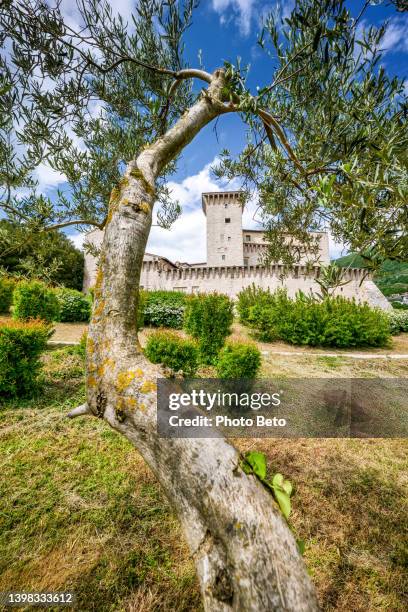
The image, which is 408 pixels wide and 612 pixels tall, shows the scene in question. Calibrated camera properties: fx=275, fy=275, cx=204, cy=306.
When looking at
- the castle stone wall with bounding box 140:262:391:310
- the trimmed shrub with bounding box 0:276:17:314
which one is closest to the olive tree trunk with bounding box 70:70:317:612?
the trimmed shrub with bounding box 0:276:17:314

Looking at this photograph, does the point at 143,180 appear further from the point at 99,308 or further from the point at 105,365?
the point at 105,365

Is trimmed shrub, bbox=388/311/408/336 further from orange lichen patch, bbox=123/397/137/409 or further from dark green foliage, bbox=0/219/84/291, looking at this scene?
orange lichen patch, bbox=123/397/137/409

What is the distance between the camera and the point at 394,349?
1344 cm

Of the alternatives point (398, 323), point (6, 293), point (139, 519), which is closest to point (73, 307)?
point (6, 293)

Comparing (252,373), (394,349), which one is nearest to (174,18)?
(252,373)

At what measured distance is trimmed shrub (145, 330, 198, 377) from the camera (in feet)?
21.5

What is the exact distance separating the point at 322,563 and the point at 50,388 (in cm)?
596

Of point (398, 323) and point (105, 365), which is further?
point (398, 323)

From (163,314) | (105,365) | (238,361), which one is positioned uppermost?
(105,365)

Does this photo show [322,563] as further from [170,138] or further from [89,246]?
[89,246]

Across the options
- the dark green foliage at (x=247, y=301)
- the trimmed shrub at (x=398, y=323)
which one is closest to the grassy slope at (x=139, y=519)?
the dark green foliage at (x=247, y=301)

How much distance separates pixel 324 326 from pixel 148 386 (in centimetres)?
1337

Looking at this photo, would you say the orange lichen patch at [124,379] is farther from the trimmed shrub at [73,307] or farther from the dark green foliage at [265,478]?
the trimmed shrub at [73,307]

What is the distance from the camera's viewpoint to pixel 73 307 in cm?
1484
